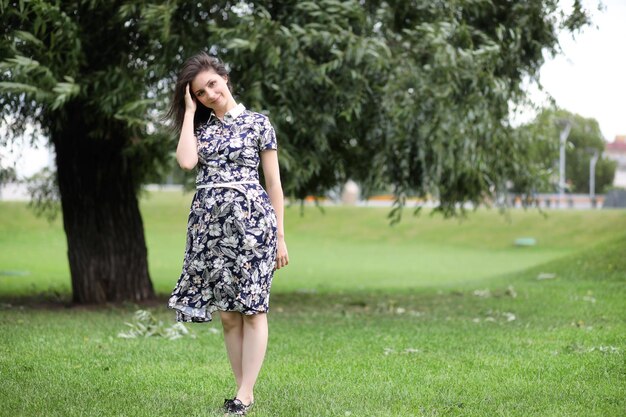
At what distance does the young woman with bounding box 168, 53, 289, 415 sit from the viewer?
5293 mm

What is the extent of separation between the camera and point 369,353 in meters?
7.89

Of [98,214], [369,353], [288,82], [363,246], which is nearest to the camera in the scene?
[369,353]

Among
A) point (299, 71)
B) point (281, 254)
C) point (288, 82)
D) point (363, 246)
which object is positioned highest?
point (299, 71)

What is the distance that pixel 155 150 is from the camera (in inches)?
447

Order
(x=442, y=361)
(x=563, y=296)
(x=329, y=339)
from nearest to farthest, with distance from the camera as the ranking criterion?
(x=442, y=361) < (x=329, y=339) < (x=563, y=296)

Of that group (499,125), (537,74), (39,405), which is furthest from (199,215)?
(537,74)

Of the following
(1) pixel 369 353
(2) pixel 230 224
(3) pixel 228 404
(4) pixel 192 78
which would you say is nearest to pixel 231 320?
(3) pixel 228 404

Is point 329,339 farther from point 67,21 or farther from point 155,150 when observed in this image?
point 67,21

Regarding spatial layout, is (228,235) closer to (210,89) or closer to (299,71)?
(210,89)

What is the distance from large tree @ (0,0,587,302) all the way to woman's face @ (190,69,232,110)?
4142 mm

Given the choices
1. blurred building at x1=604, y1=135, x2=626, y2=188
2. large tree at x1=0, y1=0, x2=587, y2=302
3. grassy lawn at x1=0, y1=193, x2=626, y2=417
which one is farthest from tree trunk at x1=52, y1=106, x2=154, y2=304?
blurred building at x1=604, y1=135, x2=626, y2=188

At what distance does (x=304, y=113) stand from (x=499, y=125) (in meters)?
2.76

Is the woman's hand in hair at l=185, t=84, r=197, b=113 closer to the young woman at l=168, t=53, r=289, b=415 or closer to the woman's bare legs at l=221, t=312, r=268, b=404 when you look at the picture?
the young woman at l=168, t=53, r=289, b=415

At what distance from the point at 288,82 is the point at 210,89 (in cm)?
472
